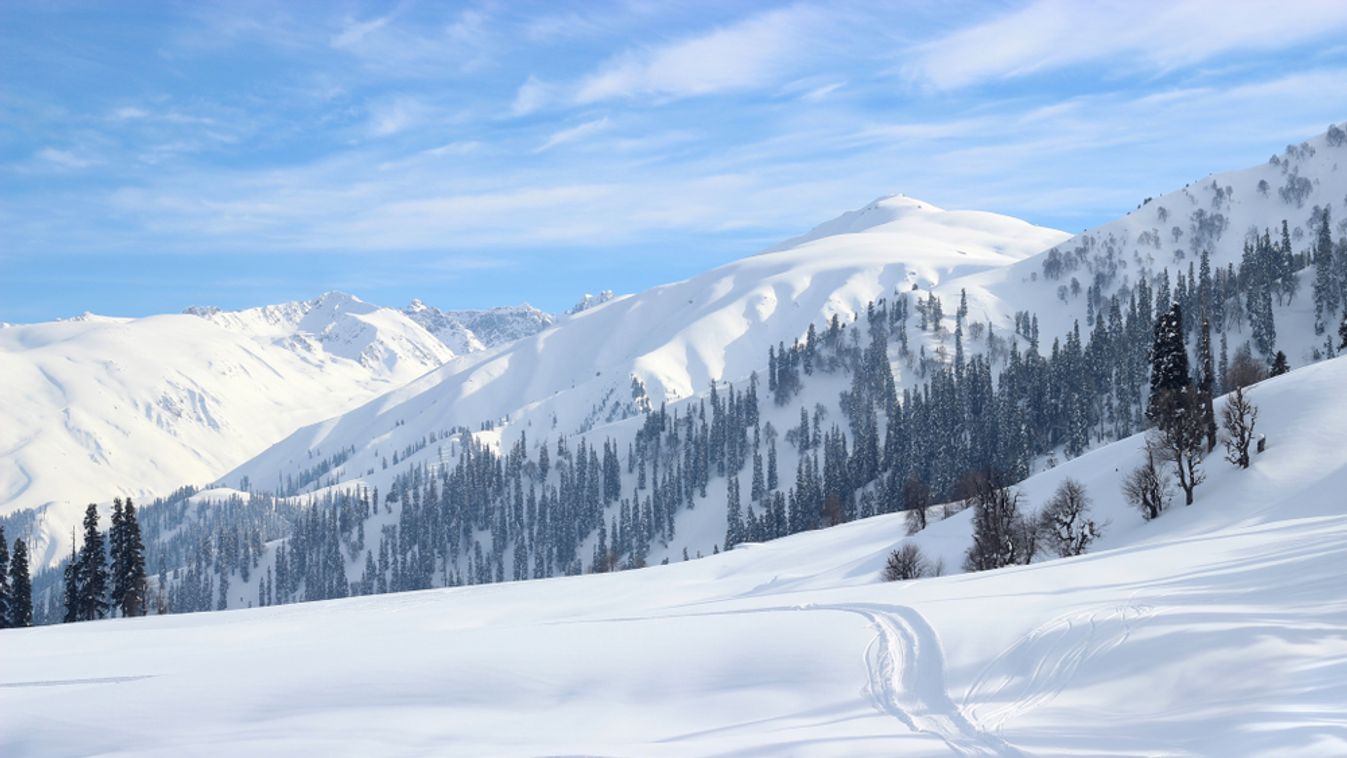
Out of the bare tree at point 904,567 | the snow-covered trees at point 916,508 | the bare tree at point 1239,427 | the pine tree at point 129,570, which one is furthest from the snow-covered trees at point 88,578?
the bare tree at point 1239,427

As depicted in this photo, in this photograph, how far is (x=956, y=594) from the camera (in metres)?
31.5

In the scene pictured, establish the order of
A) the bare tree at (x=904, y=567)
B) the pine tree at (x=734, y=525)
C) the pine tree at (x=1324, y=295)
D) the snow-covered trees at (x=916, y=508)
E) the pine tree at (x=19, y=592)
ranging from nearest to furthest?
the bare tree at (x=904, y=567) → the pine tree at (x=19, y=592) → the snow-covered trees at (x=916, y=508) → the pine tree at (x=1324, y=295) → the pine tree at (x=734, y=525)

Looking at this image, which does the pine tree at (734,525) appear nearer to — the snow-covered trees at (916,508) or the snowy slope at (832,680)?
the snow-covered trees at (916,508)

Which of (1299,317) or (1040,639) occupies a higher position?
(1299,317)

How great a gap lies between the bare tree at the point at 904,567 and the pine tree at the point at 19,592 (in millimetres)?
69183

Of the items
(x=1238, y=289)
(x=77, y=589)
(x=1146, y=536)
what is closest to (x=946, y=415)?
(x=1238, y=289)

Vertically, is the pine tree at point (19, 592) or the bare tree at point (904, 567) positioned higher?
the pine tree at point (19, 592)

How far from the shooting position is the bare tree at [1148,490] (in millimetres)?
57875

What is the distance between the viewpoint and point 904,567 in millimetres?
56844

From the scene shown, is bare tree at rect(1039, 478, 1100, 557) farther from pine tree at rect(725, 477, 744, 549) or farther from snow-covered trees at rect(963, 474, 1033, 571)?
pine tree at rect(725, 477, 744, 549)

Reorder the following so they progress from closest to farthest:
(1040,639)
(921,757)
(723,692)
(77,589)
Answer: (921,757)
(723,692)
(1040,639)
(77,589)

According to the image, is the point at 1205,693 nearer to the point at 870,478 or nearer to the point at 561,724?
the point at 561,724

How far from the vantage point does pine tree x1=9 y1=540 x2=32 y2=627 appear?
74562 millimetres

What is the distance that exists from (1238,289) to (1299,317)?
13.8 meters
